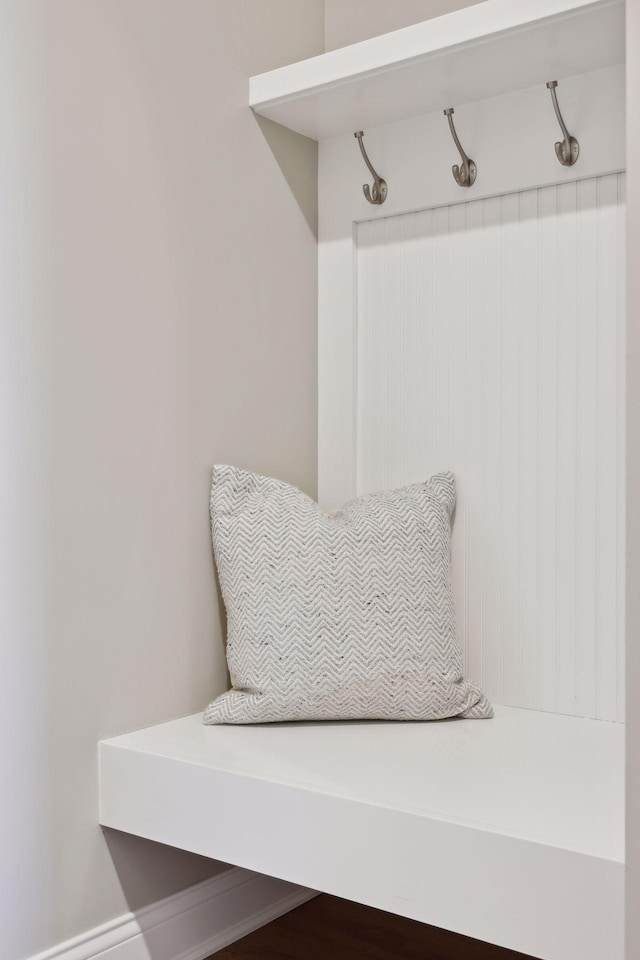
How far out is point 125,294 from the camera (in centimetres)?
145

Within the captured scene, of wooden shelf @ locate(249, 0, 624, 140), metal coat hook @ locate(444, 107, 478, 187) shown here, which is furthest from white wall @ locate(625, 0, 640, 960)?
metal coat hook @ locate(444, 107, 478, 187)

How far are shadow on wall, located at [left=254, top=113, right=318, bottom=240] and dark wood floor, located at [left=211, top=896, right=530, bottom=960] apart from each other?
131 cm

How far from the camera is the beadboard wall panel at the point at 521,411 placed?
1508 mm

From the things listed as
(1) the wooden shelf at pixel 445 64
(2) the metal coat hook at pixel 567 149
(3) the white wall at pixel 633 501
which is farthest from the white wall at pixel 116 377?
(3) the white wall at pixel 633 501

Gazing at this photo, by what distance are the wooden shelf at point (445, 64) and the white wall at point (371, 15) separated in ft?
0.61

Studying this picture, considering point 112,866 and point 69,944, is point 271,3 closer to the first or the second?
point 112,866

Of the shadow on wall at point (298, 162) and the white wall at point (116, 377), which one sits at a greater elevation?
the shadow on wall at point (298, 162)

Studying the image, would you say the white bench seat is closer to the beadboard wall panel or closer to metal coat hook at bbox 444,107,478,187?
the beadboard wall panel

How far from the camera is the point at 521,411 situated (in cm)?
160

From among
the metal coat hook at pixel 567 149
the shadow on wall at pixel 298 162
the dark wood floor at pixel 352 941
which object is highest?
the shadow on wall at pixel 298 162

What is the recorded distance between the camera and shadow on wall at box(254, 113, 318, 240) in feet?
5.65

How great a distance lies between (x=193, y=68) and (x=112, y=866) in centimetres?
131

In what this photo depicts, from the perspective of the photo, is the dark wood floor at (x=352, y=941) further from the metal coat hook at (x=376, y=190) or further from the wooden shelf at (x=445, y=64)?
the wooden shelf at (x=445, y=64)

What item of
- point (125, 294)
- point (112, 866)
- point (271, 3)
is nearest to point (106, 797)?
point (112, 866)
